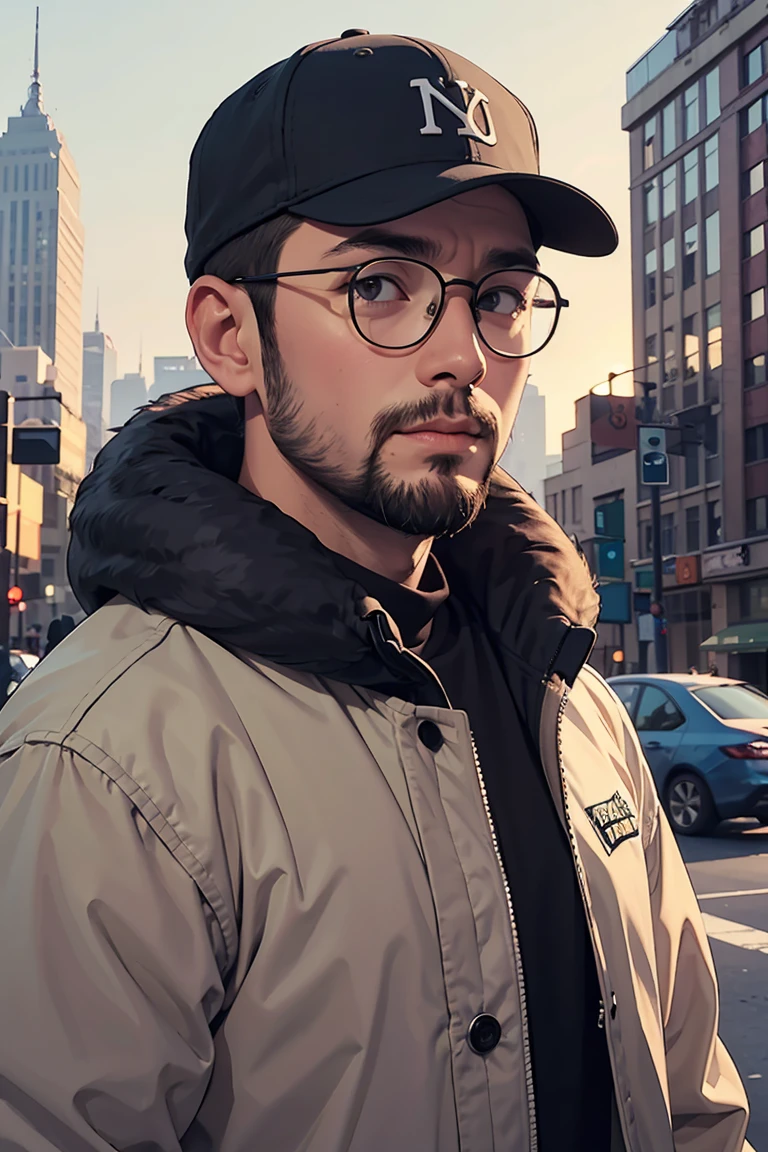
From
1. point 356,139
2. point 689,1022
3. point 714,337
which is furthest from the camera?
point 714,337

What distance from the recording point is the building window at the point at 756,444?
37.8 metres

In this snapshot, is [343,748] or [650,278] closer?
[343,748]

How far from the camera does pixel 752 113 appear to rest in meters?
39.6

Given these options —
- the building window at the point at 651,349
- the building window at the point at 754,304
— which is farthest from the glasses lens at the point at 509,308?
the building window at the point at 651,349

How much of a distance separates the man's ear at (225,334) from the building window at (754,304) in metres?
39.8

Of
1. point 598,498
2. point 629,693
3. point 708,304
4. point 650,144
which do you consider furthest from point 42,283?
point 629,693

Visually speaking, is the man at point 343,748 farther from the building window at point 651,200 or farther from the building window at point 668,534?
the building window at point 651,200

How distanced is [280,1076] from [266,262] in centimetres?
111

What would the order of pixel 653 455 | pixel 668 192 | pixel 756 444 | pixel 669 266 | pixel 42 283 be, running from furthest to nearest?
1. pixel 42 283
2. pixel 669 266
3. pixel 668 192
4. pixel 756 444
5. pixel 653 455

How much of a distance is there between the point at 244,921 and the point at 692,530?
4360 cm

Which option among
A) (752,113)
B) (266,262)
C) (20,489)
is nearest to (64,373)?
(20,489)

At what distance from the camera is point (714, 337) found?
42.7 meters

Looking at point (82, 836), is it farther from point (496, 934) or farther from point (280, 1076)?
point (496, 934)

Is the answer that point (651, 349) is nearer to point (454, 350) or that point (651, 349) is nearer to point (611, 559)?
point (611, 559)
